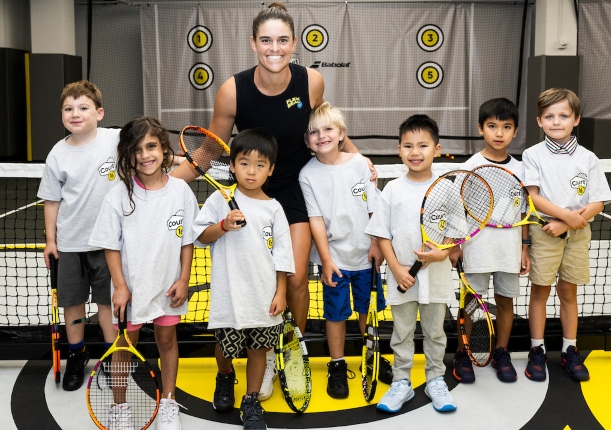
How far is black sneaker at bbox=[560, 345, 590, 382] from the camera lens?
370cm

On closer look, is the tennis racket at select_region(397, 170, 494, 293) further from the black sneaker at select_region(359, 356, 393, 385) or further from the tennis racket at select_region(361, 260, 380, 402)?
the black sneaker at select_region(359, 356, 393, 385)

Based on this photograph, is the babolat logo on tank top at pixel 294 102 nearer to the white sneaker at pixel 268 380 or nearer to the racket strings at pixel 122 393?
the white sneaker at pixel 268 380

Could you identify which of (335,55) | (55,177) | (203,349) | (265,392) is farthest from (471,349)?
(335,55)

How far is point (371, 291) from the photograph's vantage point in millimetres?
3447

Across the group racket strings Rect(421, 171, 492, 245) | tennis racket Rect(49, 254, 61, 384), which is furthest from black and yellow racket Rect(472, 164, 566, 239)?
tennis racket Rect(49, 254, 61, 384)

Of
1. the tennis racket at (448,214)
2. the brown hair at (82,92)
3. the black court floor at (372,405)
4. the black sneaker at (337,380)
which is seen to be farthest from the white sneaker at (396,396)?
the brown hair at (82,92)

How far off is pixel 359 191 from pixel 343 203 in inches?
4.3

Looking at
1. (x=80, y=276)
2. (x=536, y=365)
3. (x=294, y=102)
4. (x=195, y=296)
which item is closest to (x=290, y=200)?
(x=294, y=102)

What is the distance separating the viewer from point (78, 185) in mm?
3547

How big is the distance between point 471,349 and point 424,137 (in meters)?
1.29

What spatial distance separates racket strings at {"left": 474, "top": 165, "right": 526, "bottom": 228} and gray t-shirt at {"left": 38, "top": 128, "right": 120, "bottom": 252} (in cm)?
197

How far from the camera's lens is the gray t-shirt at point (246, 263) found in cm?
312

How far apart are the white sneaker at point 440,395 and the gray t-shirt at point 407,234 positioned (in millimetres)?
436

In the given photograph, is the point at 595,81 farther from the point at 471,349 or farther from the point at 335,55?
the point at 471,349
